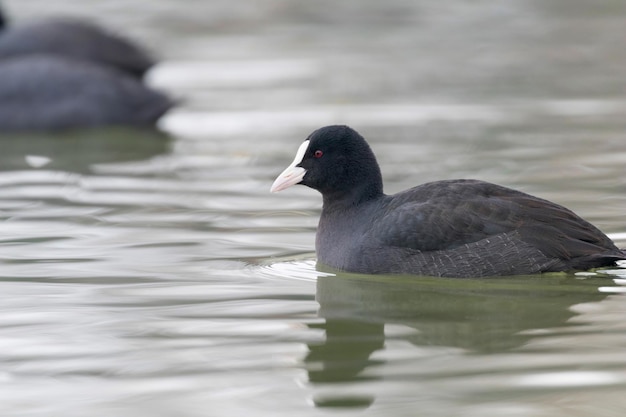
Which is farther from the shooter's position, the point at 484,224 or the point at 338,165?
the point at 338,165

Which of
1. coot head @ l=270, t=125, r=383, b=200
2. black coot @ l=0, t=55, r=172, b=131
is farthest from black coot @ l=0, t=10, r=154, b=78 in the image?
coot head @ l=270, t=125, r=383, b=200

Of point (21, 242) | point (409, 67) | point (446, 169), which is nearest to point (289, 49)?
point (409, 67)

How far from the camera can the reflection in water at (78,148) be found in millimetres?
11766

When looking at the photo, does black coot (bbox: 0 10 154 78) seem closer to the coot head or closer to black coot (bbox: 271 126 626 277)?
the coot head

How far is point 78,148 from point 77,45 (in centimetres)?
176

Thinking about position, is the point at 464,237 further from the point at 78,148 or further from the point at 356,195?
the point at 78,148

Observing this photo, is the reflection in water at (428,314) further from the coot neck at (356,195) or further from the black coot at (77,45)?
the black coot at (77,45)

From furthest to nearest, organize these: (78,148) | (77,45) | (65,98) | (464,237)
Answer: (77,45) < (65,98) < (78,148) < (464,237)

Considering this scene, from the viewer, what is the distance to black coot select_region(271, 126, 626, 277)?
7027 mm

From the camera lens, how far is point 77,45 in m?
14.0

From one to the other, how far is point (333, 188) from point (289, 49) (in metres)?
10.7

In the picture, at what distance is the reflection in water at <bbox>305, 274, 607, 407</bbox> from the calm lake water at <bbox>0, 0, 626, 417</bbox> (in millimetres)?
18

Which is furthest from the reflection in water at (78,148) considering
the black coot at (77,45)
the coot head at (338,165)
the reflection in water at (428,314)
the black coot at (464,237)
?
the reflection in water at (428,314)

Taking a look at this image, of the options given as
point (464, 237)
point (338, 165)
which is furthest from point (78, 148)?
point (464, 237)
